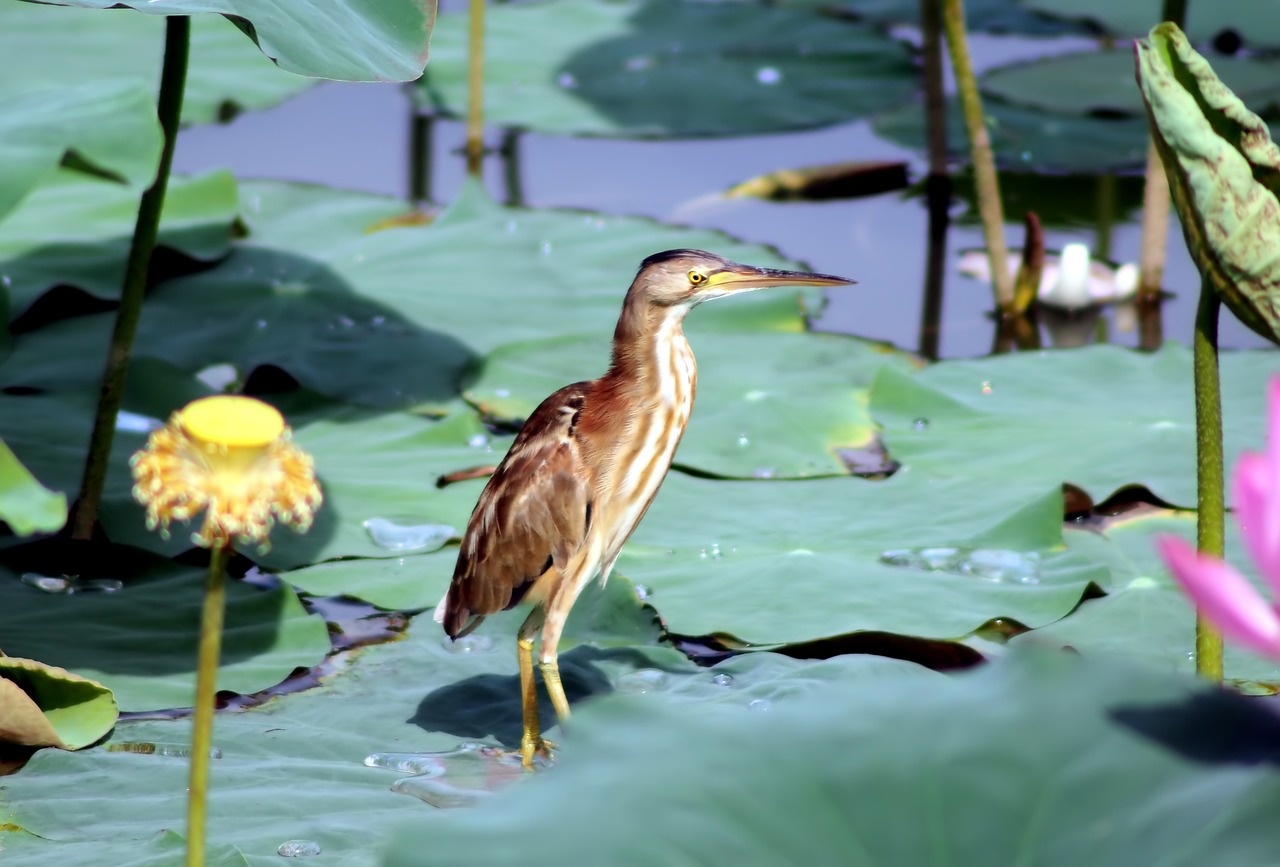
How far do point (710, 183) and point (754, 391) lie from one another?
2019mm

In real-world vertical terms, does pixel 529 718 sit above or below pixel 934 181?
below

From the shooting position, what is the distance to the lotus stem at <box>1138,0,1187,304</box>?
4309 millimetres

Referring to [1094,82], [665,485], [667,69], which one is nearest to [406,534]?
[665,485]

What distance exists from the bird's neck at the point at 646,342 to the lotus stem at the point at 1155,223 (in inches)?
81.1

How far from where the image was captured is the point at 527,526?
279 cm

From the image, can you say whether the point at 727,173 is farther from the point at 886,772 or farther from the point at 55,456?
the point at 886,772

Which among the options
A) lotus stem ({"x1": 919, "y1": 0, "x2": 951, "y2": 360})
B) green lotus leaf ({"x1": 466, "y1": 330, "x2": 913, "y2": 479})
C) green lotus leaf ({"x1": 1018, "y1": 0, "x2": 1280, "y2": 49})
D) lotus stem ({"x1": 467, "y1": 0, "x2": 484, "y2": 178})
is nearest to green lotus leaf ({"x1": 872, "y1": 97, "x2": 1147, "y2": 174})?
lotus stem ({"x1": 919, "y1": 0, "x2": 951, "y2": 360})

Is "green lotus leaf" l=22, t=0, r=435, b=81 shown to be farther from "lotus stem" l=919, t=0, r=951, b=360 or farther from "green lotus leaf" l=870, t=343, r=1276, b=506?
"lotus stem" l=919, t=0, r=951, b=360

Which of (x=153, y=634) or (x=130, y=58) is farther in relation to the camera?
(x=130, y=58)

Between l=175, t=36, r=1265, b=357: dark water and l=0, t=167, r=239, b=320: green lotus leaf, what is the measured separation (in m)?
0.87

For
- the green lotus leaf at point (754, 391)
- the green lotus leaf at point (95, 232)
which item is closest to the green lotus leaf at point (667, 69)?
the green lotus leaf at point (95, 232)

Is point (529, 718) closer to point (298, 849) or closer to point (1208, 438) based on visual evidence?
point (298, 849)

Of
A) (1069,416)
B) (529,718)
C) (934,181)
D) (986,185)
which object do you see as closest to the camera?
(529,718)

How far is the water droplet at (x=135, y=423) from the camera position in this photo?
152 inches
